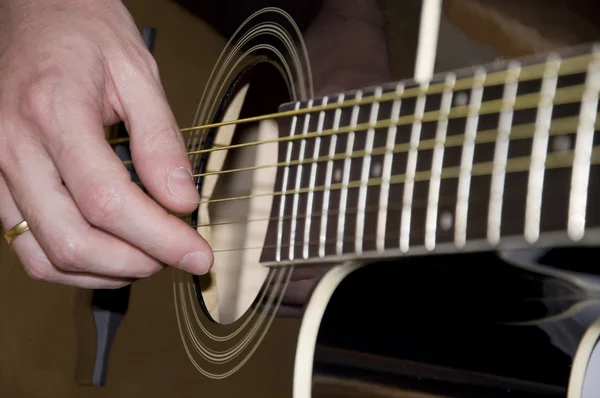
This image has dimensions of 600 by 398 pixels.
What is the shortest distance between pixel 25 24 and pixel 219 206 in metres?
0.32

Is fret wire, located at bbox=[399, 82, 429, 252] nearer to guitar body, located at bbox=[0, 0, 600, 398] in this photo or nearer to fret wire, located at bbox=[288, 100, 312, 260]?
guitar body, located at bbox=[0, 0, 600, 398]

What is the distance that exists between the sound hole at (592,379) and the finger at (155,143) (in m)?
0.38

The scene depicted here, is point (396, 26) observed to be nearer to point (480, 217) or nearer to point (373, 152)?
point (373, 152)

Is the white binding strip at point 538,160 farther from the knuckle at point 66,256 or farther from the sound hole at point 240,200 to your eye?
the knuckle at point 66,256

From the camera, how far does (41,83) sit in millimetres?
731

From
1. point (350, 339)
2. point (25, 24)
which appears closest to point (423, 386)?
point (350, 339)

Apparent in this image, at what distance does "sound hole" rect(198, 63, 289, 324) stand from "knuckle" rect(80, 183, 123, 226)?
0.17 m

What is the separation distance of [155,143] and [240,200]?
19cm

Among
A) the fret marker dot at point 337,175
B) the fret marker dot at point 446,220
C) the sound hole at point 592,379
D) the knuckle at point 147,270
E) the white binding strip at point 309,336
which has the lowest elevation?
the sound hole at point 592,379

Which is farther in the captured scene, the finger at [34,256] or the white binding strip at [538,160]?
the finger at [34,256]

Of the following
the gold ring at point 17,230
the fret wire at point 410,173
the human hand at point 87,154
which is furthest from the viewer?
the gold ring at point 17,230

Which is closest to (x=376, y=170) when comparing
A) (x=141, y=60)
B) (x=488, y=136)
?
(x=488, y=136)

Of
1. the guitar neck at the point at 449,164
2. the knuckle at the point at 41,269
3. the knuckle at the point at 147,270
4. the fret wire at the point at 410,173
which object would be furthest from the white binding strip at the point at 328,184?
the knuckle at the point at 41,269

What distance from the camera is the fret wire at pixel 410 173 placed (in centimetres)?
58
